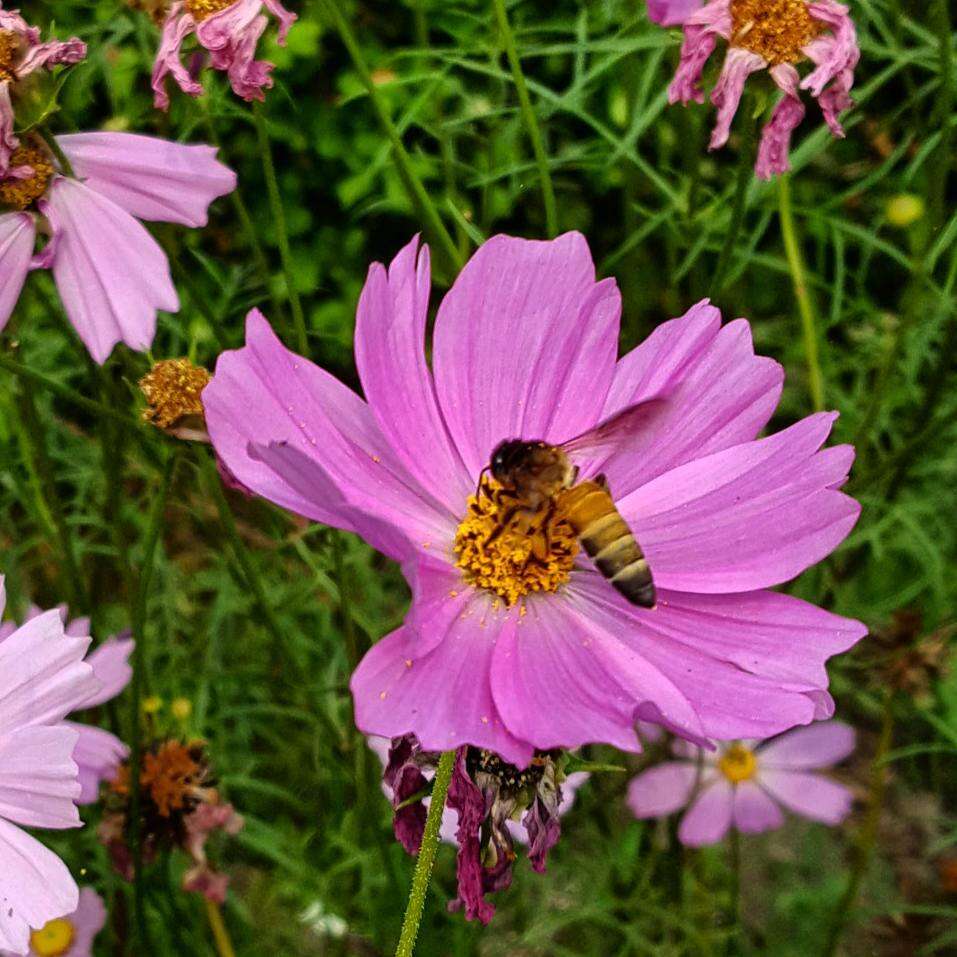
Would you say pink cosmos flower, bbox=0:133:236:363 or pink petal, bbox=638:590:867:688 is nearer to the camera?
pink petal, bbox=638:590:867:688

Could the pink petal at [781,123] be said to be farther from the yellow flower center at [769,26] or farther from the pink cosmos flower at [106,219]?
the pink cosmos flower at [106,219]

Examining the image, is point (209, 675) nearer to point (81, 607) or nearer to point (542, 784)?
point (81, 607)

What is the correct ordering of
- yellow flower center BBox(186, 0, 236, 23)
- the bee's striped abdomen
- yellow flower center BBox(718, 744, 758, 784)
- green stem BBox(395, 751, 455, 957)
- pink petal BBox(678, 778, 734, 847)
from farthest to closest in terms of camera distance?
yellow flower center BBox(718, 744, 758, 784), pink petal BBox(678, 778, 734, 847), yellow flower center BBox(186, 0, 236, 23), the bee's striped abdomen, green stem BBox(395, 751, 455, 957)

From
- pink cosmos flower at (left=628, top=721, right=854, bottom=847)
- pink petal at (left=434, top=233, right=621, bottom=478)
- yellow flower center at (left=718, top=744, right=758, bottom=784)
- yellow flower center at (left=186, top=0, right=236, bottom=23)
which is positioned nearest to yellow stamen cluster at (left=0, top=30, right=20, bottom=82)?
yellow flower center at (left=186, top=0, right=236, bottom=23)

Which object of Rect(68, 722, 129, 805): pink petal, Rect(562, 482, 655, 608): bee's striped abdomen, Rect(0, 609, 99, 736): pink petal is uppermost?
Rect(562, 482, 655, 608): bee's striped abdomen

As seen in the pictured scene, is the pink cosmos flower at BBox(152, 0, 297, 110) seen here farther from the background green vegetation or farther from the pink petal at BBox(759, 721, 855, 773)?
the pink petal at BBox(759, 721, 855, 773)
